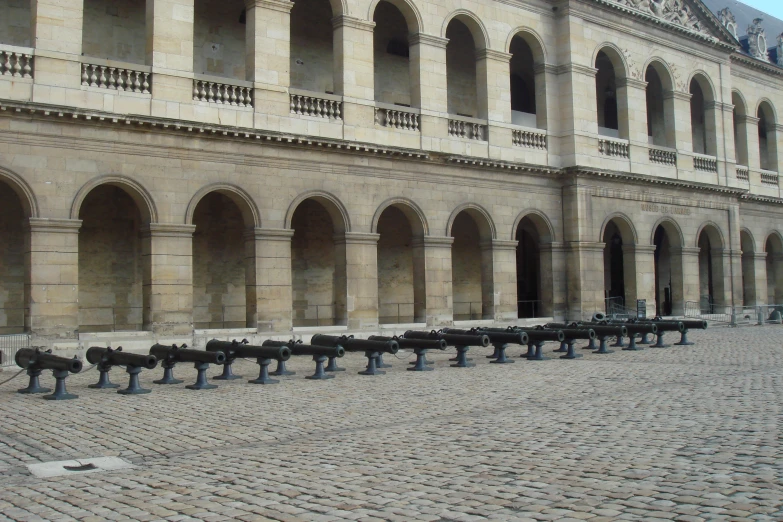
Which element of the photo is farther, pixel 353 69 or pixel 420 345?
pixel 353 69

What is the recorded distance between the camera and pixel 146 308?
18625 mm

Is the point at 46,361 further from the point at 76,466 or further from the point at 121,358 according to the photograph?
the point at 76,466

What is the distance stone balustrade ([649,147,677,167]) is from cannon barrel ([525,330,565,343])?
14.9 m

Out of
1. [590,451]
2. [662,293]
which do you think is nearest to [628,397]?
[590,451]

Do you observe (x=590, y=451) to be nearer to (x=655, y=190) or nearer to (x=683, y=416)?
(x=683, y=416)

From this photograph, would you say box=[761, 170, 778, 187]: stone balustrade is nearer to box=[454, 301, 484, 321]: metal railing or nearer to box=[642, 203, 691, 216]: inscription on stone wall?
box=[642, 203, 691, 216]: inscription on stone wall

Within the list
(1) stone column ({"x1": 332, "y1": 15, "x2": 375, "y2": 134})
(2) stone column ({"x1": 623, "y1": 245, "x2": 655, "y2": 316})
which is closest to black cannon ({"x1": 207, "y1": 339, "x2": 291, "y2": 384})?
(1) stone column ({"x1": 332, "y1": 15, "x2": 375, "y2": 134})

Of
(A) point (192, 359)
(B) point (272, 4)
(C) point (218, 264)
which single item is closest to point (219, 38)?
(B) point (272, 4)

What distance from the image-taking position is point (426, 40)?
77.3ft

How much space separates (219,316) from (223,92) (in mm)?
6432

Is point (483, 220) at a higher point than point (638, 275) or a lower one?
higher

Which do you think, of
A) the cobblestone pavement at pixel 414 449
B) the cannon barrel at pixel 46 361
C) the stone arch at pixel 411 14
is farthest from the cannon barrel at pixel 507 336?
the stone arch at pixel 411 14

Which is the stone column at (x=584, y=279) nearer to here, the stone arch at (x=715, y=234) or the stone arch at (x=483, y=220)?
the stone arch at (x=483, y=220)

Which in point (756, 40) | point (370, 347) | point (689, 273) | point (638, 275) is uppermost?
point (756, 40)
